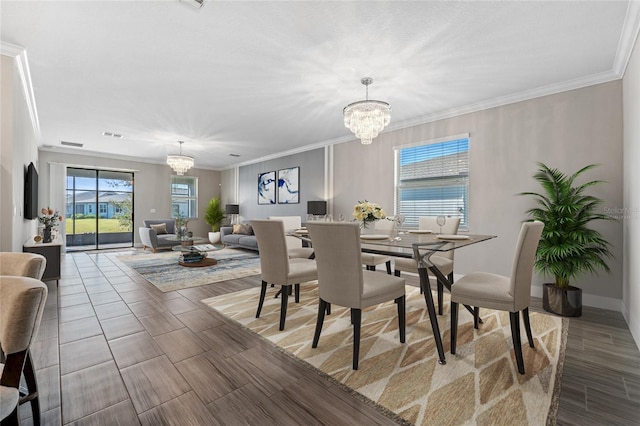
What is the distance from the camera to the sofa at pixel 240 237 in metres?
7.02

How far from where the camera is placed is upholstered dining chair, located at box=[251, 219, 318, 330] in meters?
2.50

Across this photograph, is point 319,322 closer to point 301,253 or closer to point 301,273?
point 301,273

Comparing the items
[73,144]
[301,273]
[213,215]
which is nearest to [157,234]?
[213,215]

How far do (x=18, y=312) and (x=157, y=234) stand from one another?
7.21 meters

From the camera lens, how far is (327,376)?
6.02ft

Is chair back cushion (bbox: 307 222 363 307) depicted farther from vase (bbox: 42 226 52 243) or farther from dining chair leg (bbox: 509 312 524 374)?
vase (bbox: 42 226 52 243)

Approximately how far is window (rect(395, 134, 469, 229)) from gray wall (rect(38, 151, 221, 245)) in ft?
23.3

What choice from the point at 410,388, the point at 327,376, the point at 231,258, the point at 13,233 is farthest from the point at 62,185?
the point at 410,388

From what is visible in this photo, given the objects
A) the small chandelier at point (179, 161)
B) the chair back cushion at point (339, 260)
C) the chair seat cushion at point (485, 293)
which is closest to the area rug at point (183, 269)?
the small chandelier at point (179, 161)

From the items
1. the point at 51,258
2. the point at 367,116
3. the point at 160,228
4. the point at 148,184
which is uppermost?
the point at 367,116

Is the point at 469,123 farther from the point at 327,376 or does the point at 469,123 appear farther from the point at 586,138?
the point at 327,376

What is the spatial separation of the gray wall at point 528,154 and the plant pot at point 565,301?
0.55 metres

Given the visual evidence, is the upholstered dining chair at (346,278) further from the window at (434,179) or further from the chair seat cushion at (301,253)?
the window at (434,179)

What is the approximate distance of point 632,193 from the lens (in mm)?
2623
